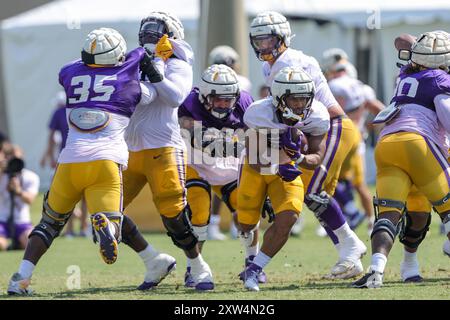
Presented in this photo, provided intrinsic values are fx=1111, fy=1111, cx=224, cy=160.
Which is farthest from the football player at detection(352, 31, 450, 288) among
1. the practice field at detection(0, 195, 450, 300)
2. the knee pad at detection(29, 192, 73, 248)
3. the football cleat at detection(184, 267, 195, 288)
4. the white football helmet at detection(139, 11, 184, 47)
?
the knee pad at detection(29, 192, 73, 248)

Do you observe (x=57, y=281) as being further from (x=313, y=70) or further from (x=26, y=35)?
(x=26, y=35)

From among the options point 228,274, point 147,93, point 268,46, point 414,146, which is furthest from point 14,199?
point 414,146

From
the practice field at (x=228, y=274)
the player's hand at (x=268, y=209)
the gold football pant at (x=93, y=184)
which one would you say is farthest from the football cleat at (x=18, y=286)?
the player's hand at (x=268, y=209)

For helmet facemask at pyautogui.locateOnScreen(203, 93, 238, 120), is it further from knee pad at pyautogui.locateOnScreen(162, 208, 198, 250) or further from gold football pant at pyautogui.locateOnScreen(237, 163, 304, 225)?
knee pad at pyautogui.locateOnScreen(162, 208, 198, 250)

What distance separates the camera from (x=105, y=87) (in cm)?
766

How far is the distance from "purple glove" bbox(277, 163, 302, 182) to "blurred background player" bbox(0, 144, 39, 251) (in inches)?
201

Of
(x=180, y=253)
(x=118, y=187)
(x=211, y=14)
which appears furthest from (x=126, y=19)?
(x=118, y=187)

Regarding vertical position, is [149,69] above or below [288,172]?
above

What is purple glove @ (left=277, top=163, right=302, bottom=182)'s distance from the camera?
7.92 meters

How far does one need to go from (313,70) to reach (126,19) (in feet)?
35.2

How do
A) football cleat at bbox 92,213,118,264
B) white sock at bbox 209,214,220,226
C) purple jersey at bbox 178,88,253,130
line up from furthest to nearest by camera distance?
1. white sock at bbox 209,214,220,226
2. purple jersey at bbox 178,88,253,130
3. football cleat at bbox 92,213,118,264

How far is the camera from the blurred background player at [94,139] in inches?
298

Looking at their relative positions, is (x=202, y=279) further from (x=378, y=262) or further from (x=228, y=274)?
(x=378, y=262)

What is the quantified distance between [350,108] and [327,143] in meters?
3.87
